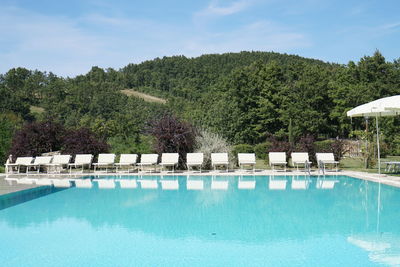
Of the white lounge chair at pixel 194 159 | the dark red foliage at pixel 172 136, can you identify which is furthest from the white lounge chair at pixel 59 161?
the white lounge chair at pixel 194 159

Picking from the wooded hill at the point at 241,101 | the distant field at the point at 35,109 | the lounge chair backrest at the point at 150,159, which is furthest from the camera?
the distant field at the point at 35,109

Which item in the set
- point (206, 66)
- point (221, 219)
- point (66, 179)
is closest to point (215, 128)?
point (66, 179)

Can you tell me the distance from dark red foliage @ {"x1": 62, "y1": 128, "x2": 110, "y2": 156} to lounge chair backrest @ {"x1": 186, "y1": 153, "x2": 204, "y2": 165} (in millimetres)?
3688

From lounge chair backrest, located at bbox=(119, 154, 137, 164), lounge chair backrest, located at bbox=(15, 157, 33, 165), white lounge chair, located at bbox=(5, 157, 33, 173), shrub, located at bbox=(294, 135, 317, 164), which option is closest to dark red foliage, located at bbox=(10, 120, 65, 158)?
white lounge chair, located at bbox=(5, 157, 33, 173)

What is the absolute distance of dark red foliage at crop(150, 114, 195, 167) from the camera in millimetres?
13734

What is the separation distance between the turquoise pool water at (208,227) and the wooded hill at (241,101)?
7732 millimetres

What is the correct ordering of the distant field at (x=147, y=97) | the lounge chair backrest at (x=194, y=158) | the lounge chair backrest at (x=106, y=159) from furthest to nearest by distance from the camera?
the distant field at (x=147, y=97)
the lounge chair backrest at (x=106, y=159)
the lounge chair backrest at (x=194, y=158)

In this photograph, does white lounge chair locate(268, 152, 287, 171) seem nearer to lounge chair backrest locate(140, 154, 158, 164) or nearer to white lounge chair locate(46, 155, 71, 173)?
lounge chair backrest locate(140, 154, 158, 164)

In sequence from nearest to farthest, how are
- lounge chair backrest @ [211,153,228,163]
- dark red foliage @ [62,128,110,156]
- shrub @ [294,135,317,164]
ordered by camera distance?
lounge chair backrest @ [211,153,228,163]
shrub @ [294,135,317,164]
dark red foliage @ [62,128,110,156]

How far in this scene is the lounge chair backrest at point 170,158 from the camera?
517 inches

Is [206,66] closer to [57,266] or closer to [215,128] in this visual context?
[215,128]

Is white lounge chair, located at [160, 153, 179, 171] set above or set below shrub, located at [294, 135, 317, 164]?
below

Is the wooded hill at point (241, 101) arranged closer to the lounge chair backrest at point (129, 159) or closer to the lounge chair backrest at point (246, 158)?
the lounge chair backrest at point (129, 159)

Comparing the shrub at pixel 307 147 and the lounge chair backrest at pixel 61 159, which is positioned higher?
the shrub at pixel 307 147
